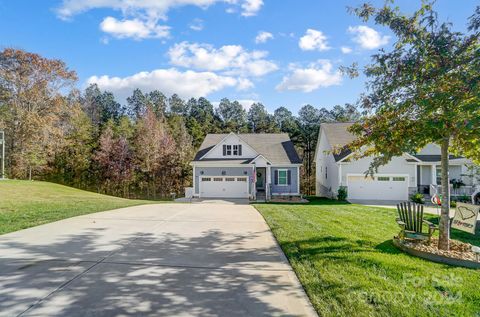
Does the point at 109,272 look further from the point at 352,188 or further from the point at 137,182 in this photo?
the point at 137,182

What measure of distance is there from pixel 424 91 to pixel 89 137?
38.5m

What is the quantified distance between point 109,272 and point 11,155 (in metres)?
28.8

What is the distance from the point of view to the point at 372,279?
423 cm

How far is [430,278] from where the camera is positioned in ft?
14.2

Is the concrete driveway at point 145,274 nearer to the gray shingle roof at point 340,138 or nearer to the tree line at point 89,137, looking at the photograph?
the tree line at point 89,137

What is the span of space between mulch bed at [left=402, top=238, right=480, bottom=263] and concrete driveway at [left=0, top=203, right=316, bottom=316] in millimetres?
2842

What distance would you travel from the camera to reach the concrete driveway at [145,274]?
337 cm

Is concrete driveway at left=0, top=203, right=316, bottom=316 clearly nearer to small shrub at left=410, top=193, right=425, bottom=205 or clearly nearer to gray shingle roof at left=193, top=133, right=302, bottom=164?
small shrub at left=410, top=193, right=425, bottom=205

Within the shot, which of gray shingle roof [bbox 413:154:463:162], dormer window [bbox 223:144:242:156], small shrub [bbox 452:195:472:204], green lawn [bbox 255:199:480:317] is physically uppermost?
dormer window [bbox 223:144:242:156]

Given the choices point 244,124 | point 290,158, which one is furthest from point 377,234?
point 244,124

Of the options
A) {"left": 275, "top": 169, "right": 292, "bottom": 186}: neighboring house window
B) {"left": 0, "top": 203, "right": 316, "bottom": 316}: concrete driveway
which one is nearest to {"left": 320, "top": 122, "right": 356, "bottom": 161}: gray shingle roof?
{"left": 275, "top": 169, "right": 292, "bottom": 186}: neighboring house window

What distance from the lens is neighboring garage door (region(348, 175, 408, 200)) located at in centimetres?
2083

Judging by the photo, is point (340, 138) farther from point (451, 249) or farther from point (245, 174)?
point (451, 249)

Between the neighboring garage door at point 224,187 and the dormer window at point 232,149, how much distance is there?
234 cm
